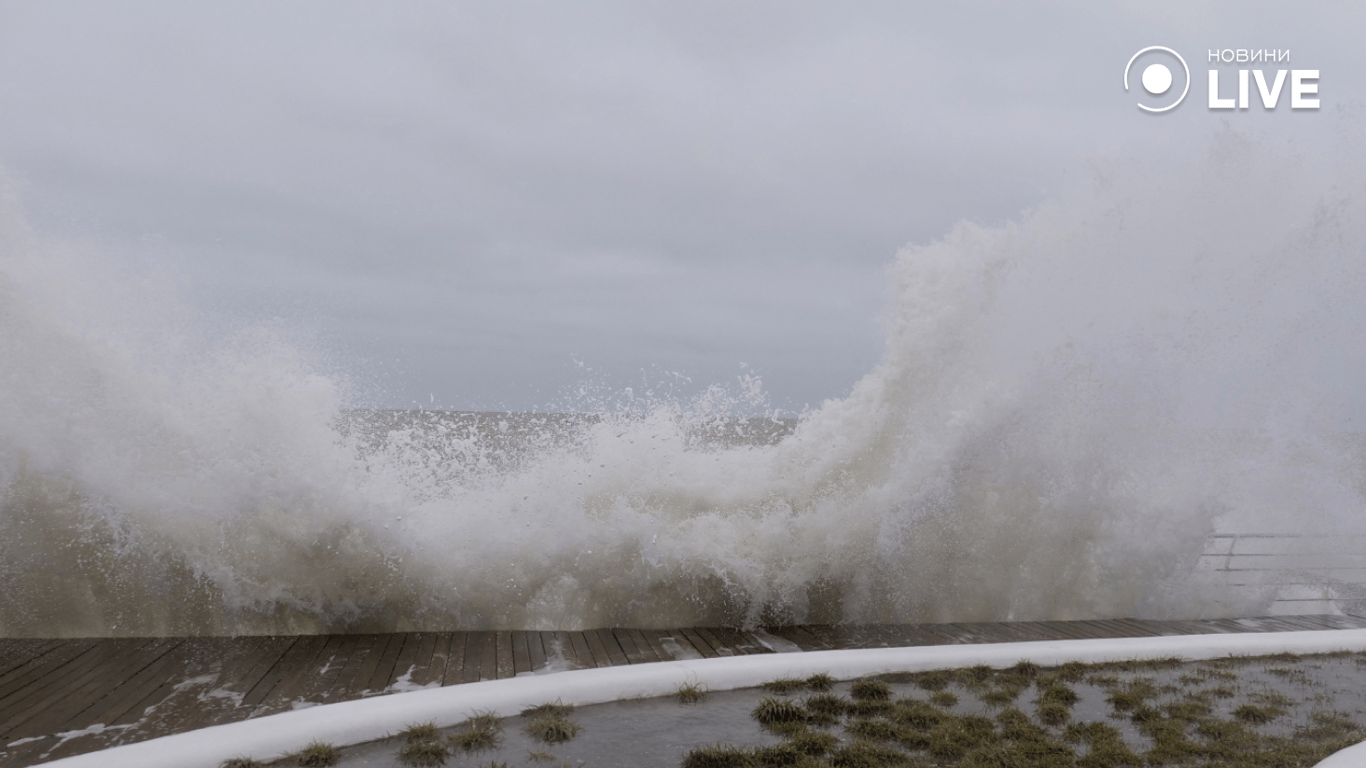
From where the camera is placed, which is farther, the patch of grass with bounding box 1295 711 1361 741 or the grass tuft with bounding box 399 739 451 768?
the patch of grass with bounding box 1295 711 1361 741

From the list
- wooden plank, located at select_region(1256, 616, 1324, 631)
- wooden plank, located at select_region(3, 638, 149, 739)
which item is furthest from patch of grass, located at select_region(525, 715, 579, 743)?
wooden plank, located at select_region(1256, 616, 1324, 631)

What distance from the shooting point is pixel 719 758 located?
10.4 ft

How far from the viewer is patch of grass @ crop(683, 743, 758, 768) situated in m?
3.15

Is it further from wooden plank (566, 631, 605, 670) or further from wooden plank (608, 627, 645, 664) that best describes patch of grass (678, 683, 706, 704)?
wooden plank (608, 627, 645, 664)

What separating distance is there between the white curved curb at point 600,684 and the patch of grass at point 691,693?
3 cm

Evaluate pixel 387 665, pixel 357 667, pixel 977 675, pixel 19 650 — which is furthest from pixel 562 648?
pixel 19 650

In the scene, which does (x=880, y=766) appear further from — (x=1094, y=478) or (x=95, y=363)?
(x=95, y=363)

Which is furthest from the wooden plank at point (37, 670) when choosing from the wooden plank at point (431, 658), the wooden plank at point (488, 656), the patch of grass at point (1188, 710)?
the patch of grass at point (1188, 710)

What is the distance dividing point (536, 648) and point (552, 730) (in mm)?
1721

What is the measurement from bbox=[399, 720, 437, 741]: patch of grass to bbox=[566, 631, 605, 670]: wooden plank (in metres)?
1.27

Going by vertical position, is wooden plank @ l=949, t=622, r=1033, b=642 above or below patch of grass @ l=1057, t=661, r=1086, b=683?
below

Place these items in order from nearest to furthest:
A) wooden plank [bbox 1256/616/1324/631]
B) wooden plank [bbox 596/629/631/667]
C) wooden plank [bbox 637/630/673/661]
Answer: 1. wooden plank [bbox 596/629/631/667]
2. wooden plank [bbox 637/630/673/661]
3. wooden plank [bbox 1256/616/1324/631]

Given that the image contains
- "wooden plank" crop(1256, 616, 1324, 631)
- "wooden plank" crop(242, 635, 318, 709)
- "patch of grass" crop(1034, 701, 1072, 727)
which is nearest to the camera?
"patch of grass" crop(1034, 701, 1072, 727)

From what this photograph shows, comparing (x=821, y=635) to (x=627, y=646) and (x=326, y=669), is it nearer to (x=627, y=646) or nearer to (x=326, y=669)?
(x=627, y=646)
